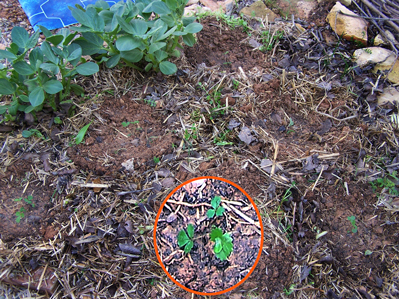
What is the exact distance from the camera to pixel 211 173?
75.6 inches

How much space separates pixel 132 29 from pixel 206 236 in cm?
145

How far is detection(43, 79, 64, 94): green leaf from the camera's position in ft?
6.06

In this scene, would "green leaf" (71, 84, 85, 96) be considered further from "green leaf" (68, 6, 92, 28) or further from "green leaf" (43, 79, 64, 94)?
"green leaf" (68, 6, 92, 28)

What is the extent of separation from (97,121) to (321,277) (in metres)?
1.88

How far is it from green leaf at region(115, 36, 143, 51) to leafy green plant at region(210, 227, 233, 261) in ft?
4.29

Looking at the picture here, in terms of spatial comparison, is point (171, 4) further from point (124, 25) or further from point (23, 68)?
point (23, 68)

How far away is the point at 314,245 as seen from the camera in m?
1.80

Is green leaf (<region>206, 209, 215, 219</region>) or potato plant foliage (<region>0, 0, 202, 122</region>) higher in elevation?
potato plant foliage (<region>0, 0, 202, 122</region>)

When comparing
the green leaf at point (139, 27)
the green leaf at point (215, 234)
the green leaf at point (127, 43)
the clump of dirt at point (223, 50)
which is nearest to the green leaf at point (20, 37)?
the green leaf at point (127, 43)

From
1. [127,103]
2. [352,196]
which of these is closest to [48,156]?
[127,103]

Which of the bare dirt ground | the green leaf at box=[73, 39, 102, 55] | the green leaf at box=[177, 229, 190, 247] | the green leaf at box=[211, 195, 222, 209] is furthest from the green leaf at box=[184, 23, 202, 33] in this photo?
the green leaf at box=[177, 229, 190, 247]

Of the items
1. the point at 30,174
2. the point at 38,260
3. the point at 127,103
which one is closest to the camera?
the point at 38,260

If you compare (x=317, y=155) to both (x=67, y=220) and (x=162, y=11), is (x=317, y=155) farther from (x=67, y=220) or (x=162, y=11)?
(x=67, y=220)

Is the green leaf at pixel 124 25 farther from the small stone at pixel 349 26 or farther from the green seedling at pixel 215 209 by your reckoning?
the small stone at pixel 349 26
